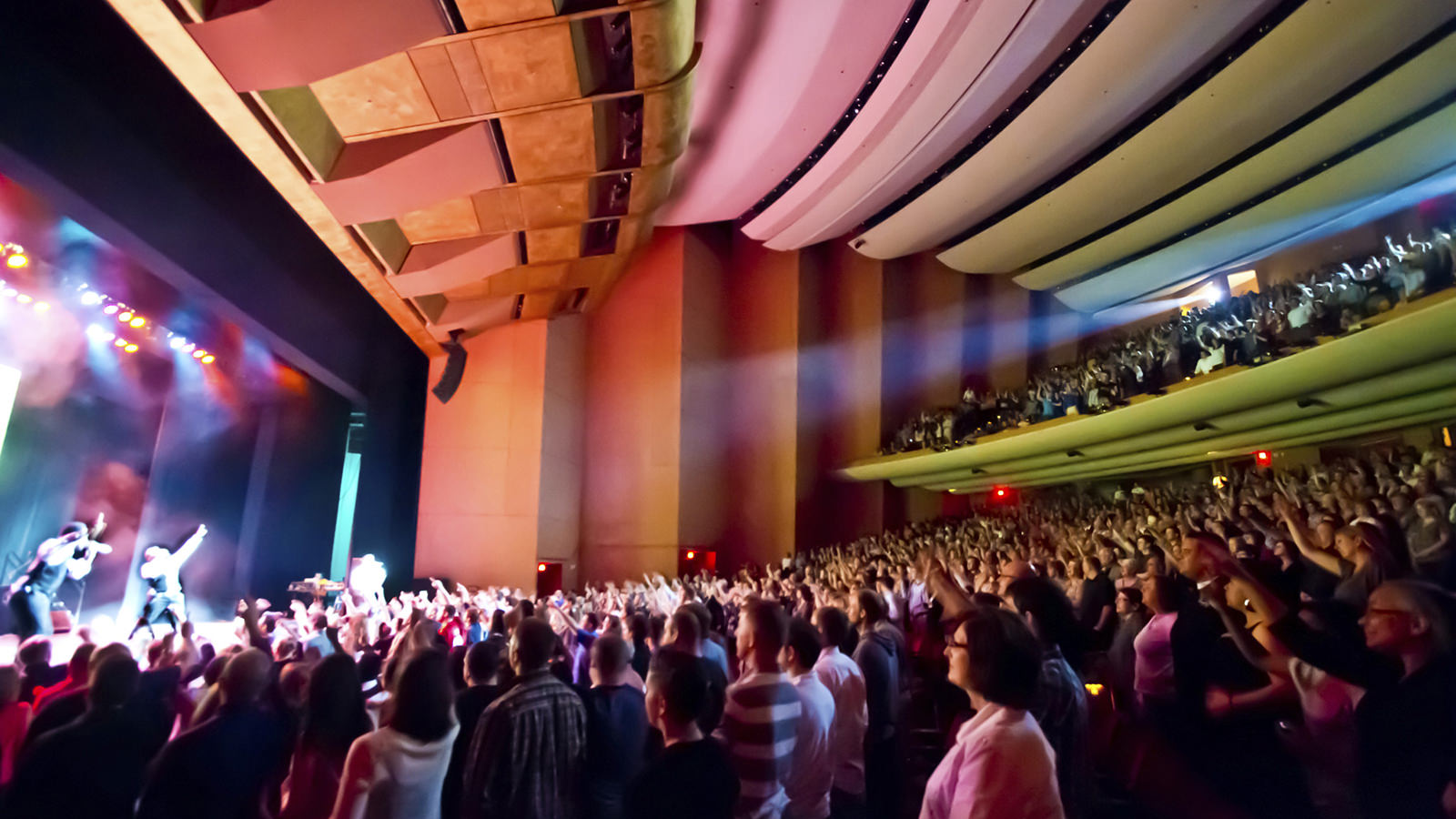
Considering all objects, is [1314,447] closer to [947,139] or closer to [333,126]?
[947,139]

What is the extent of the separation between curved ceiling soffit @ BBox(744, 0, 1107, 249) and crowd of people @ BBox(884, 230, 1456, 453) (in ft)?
12.8

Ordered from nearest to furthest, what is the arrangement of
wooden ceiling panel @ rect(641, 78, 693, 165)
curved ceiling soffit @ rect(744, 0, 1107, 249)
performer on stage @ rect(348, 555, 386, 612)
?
wooden ceiling panel @ rect(641, 78, 693, 165)
curved ceiling soffit @ rect(744, 0, 1107, 249)
performer on stage @ rect(348, 555, 386, 612)

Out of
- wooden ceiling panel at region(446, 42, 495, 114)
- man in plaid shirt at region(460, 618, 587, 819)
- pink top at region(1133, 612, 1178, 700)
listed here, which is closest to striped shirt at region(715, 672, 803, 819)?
man in plaid shirt at region(460, 618, 587, 819)

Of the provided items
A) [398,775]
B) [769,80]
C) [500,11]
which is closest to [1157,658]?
[398,775]

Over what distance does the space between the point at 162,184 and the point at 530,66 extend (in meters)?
2.81

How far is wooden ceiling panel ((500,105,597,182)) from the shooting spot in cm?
679

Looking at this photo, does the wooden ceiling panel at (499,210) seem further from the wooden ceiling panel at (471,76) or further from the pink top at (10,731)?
the pink top at (10,731)

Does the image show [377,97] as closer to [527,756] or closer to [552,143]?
[552,143]

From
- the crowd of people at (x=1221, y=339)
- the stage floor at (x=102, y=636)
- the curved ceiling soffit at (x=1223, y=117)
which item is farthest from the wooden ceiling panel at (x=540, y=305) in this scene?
the curved ceiling soffit at (x=1223, y=117)

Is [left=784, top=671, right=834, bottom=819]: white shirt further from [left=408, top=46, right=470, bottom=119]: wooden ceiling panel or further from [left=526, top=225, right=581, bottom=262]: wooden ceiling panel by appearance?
[left=526, top=225, right=581, bottom=262]: wooden ceiling panel

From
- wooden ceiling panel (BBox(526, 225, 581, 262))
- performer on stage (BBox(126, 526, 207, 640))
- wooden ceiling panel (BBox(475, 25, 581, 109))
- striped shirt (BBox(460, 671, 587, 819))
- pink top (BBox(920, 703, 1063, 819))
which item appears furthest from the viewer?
wooden ceiling panel (BBox(526, 225, 581, 262))

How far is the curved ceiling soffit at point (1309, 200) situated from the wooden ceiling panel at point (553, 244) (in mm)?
10472

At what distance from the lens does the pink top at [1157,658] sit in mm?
2693

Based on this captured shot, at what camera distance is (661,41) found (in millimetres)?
6293
